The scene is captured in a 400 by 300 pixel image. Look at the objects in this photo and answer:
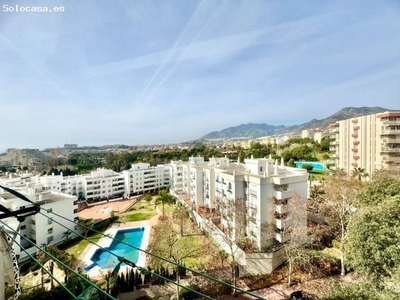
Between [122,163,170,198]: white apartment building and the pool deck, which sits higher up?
[122,163,170,198]: white apartment building

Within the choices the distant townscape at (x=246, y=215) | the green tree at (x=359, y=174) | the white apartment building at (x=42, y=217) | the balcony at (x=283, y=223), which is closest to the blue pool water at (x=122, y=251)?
the distant townscape at (x=246, y=215)

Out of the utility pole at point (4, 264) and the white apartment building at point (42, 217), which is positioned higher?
the utility pole at point (4, 264)

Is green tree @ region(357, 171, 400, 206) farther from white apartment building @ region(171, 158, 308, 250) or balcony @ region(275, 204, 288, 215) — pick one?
balcony @ region(275, 204, 288, 215)

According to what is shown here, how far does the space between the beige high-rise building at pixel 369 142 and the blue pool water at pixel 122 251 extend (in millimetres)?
22932

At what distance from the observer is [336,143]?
2916cm

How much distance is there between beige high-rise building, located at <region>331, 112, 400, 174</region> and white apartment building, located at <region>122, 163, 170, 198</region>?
23200 millimetres

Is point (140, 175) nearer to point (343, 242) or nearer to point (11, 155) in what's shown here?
point (343, 242)

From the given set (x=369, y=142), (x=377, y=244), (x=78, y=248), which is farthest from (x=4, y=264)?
(x=369, y=142)

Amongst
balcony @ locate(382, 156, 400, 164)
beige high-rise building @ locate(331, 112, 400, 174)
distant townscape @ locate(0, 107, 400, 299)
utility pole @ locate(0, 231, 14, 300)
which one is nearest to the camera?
utility pole @ locate(0, 231, 14, 300)

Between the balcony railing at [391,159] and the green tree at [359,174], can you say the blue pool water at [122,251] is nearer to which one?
the green tree at [359,174]

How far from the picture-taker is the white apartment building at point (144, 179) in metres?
29.8

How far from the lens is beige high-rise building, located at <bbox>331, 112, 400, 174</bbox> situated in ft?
72.4

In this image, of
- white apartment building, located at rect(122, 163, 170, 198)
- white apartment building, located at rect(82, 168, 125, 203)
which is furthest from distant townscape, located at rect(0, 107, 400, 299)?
white apartment building, located at rect(122, 163, 170, 198)

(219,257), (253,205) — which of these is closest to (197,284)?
(219,257)
